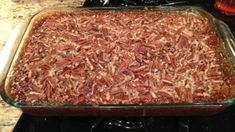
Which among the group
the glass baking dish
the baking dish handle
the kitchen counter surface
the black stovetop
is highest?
the kitchen counter surface

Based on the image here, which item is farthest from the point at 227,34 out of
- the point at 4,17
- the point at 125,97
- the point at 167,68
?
the point at 4,17

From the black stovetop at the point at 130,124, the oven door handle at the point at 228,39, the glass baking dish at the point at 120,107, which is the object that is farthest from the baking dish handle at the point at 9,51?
the oven door handle at the point at 228,39

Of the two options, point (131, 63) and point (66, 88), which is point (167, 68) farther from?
point (66, 88)

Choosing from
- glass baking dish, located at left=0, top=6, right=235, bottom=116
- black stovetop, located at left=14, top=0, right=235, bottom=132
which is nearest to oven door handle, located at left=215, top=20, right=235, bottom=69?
glass baking dish, located at left=0, top=6, right=235, bottom=116

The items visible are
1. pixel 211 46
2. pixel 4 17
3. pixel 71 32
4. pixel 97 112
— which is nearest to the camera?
pixel 97 112

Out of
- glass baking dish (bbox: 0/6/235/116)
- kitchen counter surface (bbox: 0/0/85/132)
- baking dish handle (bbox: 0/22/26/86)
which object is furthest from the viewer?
kitchen counter surface (bbox: 0/0/85/132)

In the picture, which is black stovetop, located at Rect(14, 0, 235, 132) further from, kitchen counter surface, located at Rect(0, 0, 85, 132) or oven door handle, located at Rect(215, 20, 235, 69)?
kitchen counter surface, located at Rect(0, 0, 85, 132)

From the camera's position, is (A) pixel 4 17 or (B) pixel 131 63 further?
(A) pixel 4 17

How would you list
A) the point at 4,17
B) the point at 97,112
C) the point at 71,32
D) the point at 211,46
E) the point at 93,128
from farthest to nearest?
the point at 4,17
the point at 71,32
the point at 211,46
the point at 93,128
the point at 97,112

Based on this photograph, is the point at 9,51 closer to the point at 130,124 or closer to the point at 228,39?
the point at 130,124

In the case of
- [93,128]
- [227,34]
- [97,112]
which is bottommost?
[93,128]

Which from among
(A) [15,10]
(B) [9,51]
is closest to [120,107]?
(B) [9,51]
